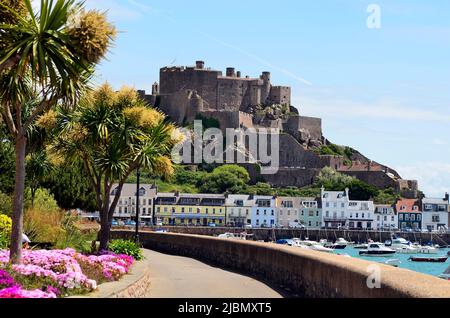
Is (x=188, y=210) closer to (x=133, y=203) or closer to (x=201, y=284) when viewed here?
(x=133, y=203)

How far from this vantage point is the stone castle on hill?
166 m

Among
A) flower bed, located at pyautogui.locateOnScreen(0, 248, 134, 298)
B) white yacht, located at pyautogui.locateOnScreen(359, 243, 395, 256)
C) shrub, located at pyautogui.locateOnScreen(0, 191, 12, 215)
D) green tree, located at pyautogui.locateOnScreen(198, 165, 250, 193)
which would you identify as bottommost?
white yacht, located at pyautogui.locateOnScreen(359, 243, 395, 256)

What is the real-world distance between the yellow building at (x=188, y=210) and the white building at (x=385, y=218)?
26.9 meters

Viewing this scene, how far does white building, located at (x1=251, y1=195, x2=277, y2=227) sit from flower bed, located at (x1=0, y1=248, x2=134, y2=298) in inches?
4673

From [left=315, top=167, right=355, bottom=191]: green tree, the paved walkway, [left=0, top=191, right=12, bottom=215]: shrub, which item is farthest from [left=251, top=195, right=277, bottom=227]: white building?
the paved walkway

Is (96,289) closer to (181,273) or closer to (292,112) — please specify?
(181,273)

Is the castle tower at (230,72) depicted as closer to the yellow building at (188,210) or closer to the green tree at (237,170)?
the green tree at (237,170)

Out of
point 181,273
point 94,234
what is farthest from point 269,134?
point 181,273

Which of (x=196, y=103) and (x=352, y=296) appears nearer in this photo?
(x=352, y=296)

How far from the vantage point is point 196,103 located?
167000 millimetres

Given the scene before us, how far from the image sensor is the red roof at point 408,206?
480 feet

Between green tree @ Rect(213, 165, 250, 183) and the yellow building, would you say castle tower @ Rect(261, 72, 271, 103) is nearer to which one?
green tree @ Rect(213, 165, 250, 183)

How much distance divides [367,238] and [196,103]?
49655 millimetres

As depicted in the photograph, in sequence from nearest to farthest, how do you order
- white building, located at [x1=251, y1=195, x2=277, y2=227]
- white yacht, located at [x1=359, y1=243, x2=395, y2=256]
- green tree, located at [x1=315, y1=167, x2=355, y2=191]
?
white yacht, located at [x1=359, y1=243, x2=395, y2=256] < white building, located at [x1=251, y1=195, x2=277, y2=227] < green tree, located at [x1=315, y1=167, x2=355, y2=191]
